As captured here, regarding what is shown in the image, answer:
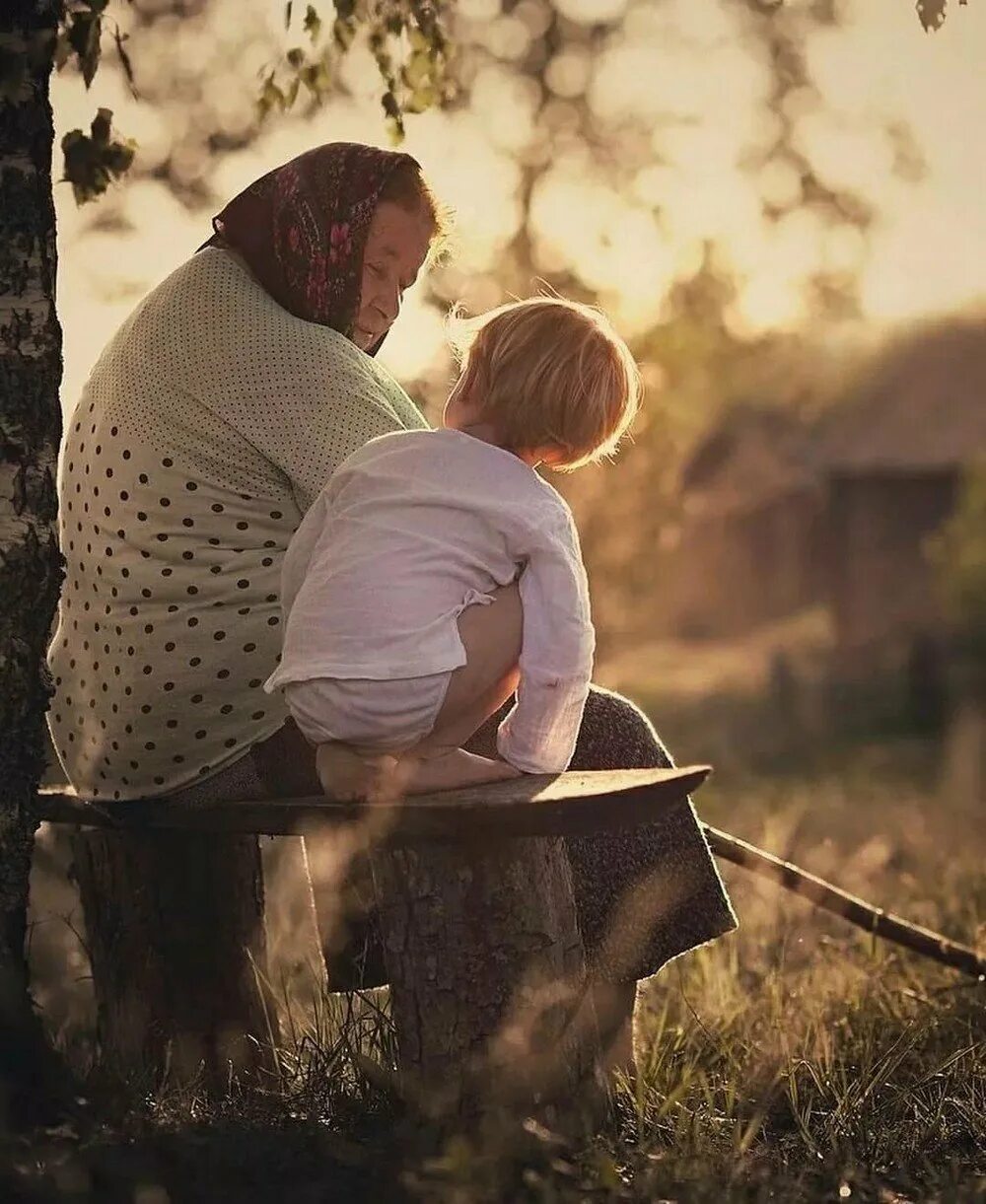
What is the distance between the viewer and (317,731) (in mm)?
2908

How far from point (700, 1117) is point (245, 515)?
1377 millimetres

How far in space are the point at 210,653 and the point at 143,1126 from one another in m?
0.91

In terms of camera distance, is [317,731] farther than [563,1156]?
Yes

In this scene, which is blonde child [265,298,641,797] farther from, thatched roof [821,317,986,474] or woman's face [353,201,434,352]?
thatched roof [821,317,986,474]

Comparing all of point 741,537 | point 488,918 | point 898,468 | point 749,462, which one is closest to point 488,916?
point 488,918

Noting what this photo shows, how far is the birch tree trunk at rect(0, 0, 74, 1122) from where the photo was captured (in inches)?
123

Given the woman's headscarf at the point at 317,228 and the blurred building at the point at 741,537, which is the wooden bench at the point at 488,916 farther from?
the blurred building at the point at 741,537

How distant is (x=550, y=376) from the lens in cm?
299

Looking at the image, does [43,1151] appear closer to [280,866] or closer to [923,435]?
[280,866]

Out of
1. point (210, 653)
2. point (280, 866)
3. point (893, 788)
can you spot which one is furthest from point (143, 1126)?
point (893, 788)

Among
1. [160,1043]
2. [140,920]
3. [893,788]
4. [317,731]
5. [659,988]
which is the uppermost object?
[317,731]

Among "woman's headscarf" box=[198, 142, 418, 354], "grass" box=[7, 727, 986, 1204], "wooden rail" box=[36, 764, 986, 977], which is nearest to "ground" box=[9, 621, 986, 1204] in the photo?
"grass" box=[7, 727, 986, 1204]

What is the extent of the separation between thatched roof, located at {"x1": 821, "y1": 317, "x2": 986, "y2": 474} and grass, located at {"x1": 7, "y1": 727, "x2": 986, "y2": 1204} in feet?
49.3

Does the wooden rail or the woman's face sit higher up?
the woman's face
